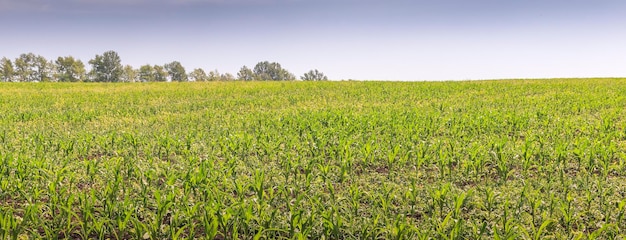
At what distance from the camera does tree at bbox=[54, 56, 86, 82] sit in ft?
347

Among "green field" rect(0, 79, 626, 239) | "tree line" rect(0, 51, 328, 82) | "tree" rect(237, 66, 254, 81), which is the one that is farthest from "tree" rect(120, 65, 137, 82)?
"green field" rect(0, 79, 626, 239)

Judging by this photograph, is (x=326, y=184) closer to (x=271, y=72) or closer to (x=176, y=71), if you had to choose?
(x=176, y=71)

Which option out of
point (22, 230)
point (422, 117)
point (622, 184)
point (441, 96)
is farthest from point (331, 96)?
point (22, 230)

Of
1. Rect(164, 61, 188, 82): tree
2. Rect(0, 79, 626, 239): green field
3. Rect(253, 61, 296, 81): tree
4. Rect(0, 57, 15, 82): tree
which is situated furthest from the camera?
Rect(253, 61, 296, 81): tree

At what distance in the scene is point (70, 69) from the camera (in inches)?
4183

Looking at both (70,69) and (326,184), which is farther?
(70,69)

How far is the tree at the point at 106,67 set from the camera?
367ft

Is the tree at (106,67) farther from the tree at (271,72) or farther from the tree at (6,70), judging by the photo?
the tree at (271,72)

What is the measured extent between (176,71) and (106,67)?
28.5 metres

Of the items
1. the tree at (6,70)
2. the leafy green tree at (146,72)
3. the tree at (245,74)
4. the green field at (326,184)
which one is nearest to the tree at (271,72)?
the tree at (245,74)

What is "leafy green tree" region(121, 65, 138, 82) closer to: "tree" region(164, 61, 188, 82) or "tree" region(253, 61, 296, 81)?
"tree" region(164, 61, 188, 82)

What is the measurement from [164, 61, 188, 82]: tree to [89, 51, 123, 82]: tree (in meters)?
24.0

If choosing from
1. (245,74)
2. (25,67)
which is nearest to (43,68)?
(25,67)

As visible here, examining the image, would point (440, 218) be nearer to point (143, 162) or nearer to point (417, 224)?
point (417, 224)
